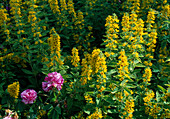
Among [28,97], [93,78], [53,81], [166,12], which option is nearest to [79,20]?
[93,78]

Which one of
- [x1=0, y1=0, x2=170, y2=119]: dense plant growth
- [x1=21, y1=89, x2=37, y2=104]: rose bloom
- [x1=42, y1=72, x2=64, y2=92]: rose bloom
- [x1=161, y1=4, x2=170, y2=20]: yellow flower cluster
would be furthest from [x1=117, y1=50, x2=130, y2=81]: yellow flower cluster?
[x1=161, y1=4, x2=170, y2=20]: yellow flower cluster

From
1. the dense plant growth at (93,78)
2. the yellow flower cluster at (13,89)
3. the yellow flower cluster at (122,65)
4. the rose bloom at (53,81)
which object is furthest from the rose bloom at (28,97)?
the yellow flower cluster at (122,65)

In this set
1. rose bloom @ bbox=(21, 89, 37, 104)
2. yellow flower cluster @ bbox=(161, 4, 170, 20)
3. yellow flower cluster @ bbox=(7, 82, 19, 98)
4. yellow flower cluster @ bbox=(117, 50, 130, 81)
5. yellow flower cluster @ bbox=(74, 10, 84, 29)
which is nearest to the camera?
yellow flower cluster @ bbox=(117, 50, 130, 81)

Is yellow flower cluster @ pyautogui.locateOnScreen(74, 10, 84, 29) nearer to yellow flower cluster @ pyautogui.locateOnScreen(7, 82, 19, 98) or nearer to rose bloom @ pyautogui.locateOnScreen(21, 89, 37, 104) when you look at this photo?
rose bloom @ pyautogui.locateOnScreen(21, 89, 37, 104)

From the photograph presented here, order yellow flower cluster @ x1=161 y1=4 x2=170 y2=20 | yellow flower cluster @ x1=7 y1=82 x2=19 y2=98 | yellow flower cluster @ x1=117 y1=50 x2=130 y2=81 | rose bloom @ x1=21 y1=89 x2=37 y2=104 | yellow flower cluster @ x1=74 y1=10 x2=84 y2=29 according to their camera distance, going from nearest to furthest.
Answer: yellow flower cluster @ x1=117 y1=50 x2=130 y2=81 < yellow flower cluster @ x1=7 y1=82 x2=19 y2=98 < rose bloom @ x1=21 y1=89 x2=37 y2=104 < yellow flower cluster @ x1=161 y1=4 x2=170 y2=20 < yellow flower cluster @ x1=74 y1=10 x2=84 y2=29

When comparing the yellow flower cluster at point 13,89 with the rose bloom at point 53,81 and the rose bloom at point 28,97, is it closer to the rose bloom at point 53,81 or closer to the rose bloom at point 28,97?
the rose bloom at point 28,97

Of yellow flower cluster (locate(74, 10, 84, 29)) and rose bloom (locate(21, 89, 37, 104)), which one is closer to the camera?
rose bloom (locate(21, 89, 37, 104))

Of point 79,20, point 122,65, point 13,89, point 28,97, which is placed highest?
point 79,20

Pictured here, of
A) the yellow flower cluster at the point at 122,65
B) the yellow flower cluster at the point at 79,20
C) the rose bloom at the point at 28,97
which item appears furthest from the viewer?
the yellow flower cluster at the point at 79,20

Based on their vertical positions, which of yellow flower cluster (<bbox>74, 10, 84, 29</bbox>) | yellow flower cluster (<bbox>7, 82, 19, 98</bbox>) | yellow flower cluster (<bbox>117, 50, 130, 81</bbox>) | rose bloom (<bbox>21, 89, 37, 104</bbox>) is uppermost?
yellow flower cluster (<bbox>74, 10, 84, 29</bbox>)

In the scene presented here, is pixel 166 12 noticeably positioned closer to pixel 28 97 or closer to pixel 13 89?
pixel 28 97

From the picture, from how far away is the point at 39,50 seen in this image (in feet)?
14.5

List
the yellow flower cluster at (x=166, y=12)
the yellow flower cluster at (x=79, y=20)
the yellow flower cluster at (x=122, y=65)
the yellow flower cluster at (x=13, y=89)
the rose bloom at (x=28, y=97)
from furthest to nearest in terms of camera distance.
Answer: the yellow flower cluster at (x=79, y=20)
the yellow flower cluster at (x=166, y=12)
the rose bloom at (x=28, y=97)
the yellow flower cluster at (x=13, y=89)
the yellow flower cluster at (x=122, y=65)

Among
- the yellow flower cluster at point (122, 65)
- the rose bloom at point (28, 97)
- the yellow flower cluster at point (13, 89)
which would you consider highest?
the yellow flower cluster at point (122, 65)
